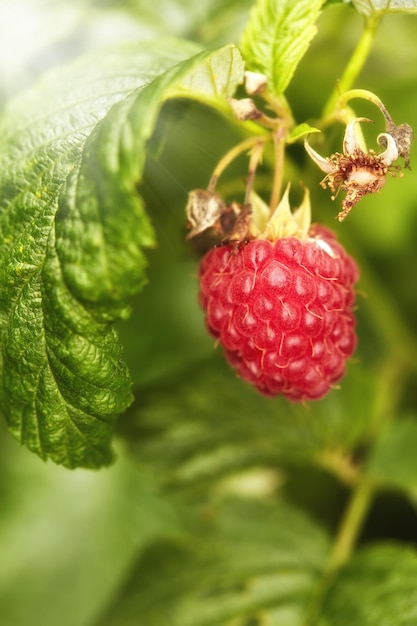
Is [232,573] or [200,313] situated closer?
[232,573]

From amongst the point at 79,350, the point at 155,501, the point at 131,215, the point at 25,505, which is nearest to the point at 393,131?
the point at 131,215

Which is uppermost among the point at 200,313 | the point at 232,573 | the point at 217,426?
the point at 200,313

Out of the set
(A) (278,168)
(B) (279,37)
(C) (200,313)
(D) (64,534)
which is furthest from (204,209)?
(D) (64,534)

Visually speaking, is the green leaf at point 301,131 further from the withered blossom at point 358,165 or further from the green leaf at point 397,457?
the green leaf at point 397,457

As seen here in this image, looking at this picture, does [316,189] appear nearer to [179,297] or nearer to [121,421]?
[179,297]

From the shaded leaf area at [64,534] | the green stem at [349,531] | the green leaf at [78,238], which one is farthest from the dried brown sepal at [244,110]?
the shaded leaf area at [64,534]

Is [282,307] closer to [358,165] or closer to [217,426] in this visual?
[358,165]

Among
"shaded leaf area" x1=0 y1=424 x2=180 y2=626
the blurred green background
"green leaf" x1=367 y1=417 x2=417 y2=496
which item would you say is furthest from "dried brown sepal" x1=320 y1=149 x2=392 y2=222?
"shaded leaf area" x1=0 y1=424 x2=180 y2=626
